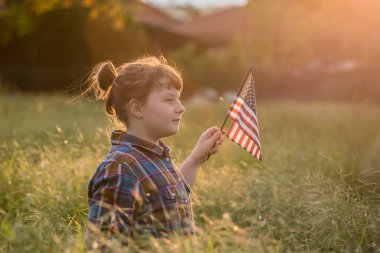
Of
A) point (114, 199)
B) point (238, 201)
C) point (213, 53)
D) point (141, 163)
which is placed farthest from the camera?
point (213, 53)

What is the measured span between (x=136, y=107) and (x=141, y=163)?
31 centimetres

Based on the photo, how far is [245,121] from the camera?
3736mm

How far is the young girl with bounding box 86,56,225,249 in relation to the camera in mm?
2830

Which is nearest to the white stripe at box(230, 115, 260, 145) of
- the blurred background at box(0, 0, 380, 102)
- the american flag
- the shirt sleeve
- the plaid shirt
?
the american flag

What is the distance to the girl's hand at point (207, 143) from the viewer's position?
342cm

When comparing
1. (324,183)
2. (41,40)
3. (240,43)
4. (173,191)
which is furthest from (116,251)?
(240,43)

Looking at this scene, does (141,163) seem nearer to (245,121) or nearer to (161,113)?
(161,113)

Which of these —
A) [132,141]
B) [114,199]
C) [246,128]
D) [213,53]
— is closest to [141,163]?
[132,141]

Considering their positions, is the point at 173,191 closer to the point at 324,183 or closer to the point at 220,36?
the point at 324,183

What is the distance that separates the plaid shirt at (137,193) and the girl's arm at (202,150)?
31 centimetres

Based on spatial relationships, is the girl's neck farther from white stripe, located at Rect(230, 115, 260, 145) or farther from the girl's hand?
white stripe, located at Rect(230, 115, 260, 145)

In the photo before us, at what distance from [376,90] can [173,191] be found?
17518mm

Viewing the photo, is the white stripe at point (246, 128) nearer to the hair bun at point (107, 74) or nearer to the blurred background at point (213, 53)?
the hair bun at point (107, 74)

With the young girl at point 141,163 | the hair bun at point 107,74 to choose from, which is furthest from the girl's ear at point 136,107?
the hair bun at point 107,74
